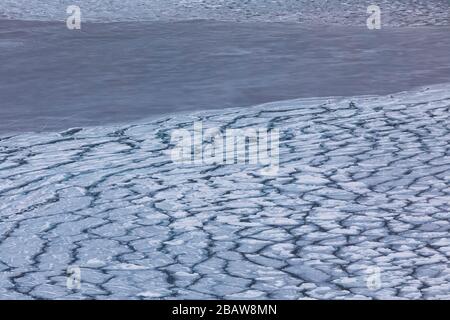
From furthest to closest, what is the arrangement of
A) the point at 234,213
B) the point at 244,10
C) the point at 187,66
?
the point at 244,10, the point at 187,66, the point at 234,213

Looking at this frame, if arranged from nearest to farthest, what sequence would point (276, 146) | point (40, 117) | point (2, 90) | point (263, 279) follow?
point (263, 279) → point (276, 146) → point (40, 117) → point (2, 90)

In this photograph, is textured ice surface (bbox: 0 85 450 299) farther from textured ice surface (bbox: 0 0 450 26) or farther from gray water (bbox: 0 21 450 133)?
textured ice surface (bbox: 0 0 450 26)

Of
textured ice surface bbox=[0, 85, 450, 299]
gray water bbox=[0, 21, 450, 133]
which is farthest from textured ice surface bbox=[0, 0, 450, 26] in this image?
textured ice surface bbox=[0, 85, 450, 299]

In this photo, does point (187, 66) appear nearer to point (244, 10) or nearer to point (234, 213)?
point (244, 10)

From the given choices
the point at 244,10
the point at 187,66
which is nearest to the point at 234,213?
the point at 187,66

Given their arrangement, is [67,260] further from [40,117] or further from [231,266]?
[40,117]
